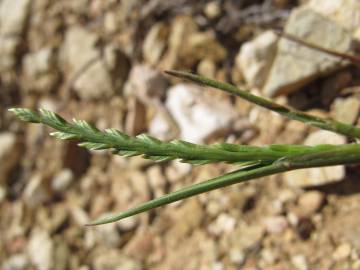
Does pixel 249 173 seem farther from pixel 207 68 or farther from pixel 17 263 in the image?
pixel 17 263

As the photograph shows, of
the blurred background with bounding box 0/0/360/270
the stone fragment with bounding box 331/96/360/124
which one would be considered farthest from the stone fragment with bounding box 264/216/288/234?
the stone fragment with bounding box 331/96/360/124

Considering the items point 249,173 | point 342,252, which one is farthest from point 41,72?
point 249,173

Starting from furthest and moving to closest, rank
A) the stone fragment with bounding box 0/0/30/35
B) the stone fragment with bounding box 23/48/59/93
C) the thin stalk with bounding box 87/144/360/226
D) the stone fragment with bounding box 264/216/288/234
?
1. the stone fragment with bounding box 0/0/30/35
2. the stone fragment with bounding box 23/48/59/93
3. the stone fragment with bounding box 264/216/288/234
4. the thin stalk with bounding box 87/144/360/226

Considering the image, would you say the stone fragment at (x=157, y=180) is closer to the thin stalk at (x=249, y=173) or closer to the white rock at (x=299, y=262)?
the white rock at (x=299, y=262)

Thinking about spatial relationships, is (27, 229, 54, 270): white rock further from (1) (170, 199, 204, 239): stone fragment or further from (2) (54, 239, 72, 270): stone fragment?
(1) (170, 199, 204, 239): stone fragment

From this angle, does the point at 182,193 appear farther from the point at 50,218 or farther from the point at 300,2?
the point at 50,218

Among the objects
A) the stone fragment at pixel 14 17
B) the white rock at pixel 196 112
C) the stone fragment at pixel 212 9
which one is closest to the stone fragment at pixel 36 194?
the white rock at pixel 196 112

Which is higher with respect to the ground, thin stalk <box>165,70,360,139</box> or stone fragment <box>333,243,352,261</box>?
thin stalk <box>165,70,360,139</box>

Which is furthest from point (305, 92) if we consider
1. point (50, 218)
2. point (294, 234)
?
point (50, 218)
